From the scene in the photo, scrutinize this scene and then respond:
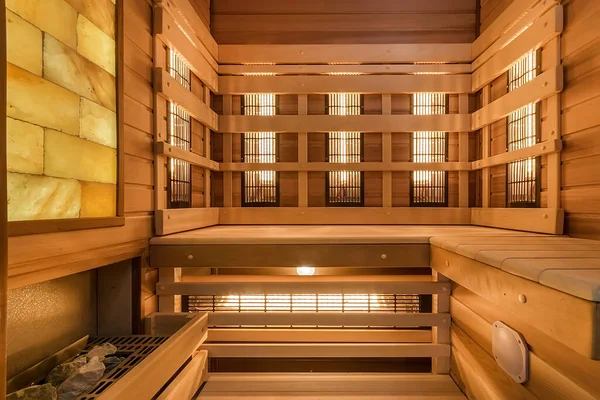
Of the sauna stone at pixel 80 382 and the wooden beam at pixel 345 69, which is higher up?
the wooden beam at pixel 345 69

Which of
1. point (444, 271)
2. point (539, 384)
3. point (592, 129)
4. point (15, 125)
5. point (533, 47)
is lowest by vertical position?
point (539, 384)

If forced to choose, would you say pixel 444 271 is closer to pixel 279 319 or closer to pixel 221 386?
pixel 279 319

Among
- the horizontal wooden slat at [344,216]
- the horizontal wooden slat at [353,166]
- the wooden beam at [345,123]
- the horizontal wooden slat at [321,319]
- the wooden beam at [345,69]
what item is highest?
the wooden beam at [345,69]

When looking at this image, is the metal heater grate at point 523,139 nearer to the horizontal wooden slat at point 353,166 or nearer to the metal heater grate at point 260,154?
the horizontal wooden slat at point 353,166

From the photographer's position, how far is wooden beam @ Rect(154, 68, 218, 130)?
192cm

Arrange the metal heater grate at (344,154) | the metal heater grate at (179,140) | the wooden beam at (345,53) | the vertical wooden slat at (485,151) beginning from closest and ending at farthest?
the metal heater grate at (179,140) < the vertical wooden slat at (485,151) < the wooden beam at (345,53) < the metal heater grate at (344,154)

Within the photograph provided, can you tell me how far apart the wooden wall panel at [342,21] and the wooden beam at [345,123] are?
687mm

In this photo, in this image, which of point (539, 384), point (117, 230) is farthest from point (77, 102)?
point (539, 384)

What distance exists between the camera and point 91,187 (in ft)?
4.72

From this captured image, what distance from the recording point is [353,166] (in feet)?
9.41

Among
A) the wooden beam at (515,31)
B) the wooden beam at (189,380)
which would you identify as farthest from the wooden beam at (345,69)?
the wooden beam at (189,380)

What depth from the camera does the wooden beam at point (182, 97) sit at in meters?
1.92

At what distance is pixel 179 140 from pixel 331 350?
5.56ft

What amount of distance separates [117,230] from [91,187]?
263 mm
